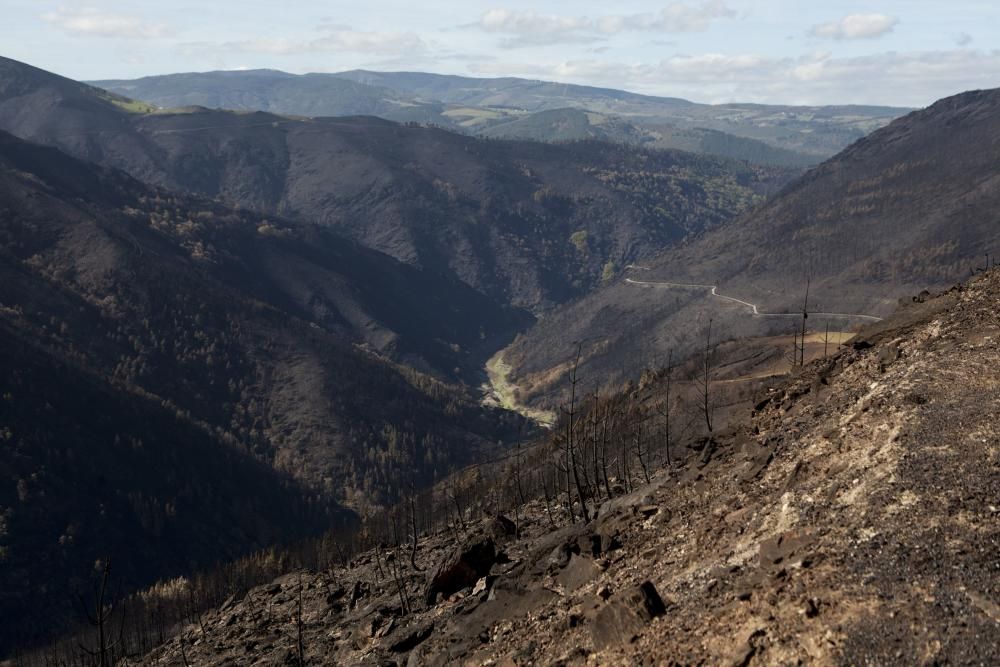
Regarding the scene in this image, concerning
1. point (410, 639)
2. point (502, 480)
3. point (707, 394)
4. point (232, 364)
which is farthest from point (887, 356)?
point (232, 364)

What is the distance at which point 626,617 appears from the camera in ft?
79.8

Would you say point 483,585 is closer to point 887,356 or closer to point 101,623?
point 101,623

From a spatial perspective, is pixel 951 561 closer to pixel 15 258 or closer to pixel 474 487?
pixel 474 487

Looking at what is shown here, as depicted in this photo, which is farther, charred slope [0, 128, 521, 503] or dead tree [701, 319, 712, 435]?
charred slope [0, 128, 521, 503]

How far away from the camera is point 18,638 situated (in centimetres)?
9425

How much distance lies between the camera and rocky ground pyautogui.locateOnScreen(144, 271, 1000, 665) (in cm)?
2022

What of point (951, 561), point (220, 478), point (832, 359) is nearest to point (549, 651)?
point (951, 561)

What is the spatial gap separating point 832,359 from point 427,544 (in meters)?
29.9

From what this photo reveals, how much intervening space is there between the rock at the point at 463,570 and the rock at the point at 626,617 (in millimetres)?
14904

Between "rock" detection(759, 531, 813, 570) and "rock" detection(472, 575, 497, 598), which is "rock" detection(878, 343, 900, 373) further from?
"rock" detection(472, 575, 497, 598)

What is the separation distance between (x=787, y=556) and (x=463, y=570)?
18526mm

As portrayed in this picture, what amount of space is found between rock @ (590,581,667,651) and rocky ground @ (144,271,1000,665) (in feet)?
0.14

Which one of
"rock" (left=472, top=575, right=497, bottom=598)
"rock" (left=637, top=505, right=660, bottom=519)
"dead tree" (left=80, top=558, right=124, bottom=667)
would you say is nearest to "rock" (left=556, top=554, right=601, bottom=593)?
"rock" (left=637, top=505, right=660, bottom=519)

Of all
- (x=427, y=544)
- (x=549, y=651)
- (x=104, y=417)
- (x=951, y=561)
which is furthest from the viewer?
(x=104, y=417)
